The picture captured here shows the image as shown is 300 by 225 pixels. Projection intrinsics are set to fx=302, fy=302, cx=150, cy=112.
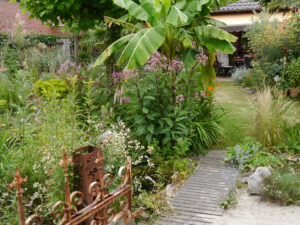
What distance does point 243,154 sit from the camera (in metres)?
4.99

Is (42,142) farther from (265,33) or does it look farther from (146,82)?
(265,33)

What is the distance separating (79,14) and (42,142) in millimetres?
4592

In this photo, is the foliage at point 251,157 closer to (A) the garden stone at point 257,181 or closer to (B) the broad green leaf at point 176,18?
(A) the garden stone at point 257,181

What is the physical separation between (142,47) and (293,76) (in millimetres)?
6621

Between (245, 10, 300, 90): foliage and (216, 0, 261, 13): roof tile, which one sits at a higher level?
(216, 0, 261, 13): roof tile

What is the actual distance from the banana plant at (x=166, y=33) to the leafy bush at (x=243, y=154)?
181 cm

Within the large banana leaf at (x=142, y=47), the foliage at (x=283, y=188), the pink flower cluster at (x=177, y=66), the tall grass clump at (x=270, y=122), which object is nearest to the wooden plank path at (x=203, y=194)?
the foliage at (x=283, y=188)

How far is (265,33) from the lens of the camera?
431 inches

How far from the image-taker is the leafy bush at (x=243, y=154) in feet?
15.9

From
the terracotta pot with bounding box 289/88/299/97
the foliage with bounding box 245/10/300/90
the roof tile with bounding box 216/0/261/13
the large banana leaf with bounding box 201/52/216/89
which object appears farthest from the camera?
the roof tile with bounding box 216/0/261/13

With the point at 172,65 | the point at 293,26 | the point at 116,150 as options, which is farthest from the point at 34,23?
the point at 116,150

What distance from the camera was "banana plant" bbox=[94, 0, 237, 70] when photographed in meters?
5.11

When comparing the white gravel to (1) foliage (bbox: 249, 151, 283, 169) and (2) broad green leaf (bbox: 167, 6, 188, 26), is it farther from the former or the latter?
(2) broad green leaf (bbox: 167, 6, 188, 26)

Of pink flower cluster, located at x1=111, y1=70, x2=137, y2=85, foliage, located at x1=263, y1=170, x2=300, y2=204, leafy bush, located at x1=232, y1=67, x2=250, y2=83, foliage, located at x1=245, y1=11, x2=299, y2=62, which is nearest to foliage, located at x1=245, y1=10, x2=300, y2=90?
foliage, located at x1=245, y1=11, x2=299, y2=62
